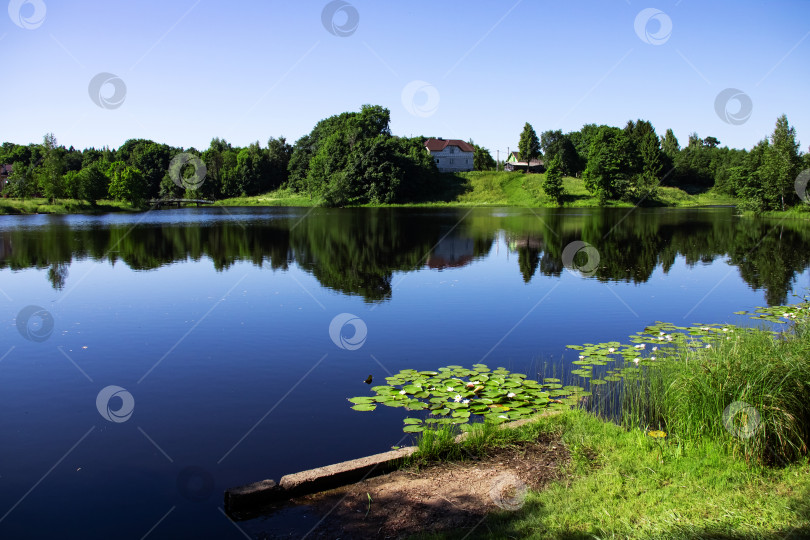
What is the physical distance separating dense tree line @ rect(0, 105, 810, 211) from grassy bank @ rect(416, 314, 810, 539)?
6142 cm

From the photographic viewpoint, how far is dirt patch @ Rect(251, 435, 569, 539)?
217 inches

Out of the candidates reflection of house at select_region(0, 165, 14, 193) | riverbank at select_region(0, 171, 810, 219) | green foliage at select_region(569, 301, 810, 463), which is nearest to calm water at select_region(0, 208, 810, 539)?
green foliage at select_region(569, 301, 810, 463)

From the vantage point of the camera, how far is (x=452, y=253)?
29.5 m

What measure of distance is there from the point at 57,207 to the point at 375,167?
44945mm

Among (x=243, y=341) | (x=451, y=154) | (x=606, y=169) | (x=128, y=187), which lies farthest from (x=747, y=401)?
(x=451, y=154)

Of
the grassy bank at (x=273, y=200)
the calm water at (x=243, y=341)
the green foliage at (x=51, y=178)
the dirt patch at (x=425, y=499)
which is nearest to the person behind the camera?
the dirt patch at (x=425, y=499)

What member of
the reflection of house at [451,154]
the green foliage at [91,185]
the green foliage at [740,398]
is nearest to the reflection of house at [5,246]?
the green foliage at [740,398]

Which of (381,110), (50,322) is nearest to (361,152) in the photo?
(381,110)

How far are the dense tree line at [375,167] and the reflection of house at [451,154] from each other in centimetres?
270

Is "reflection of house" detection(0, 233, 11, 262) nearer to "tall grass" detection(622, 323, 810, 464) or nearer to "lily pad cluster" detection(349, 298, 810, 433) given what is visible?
"lily pad cluster" detection(349, 298, 810, 433)

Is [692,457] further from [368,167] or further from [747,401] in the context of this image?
[368,167]

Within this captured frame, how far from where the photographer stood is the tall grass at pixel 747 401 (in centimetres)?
620

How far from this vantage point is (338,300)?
17203mm

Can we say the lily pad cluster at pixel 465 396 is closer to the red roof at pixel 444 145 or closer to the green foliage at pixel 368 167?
the green foliage at pixel 368 167
